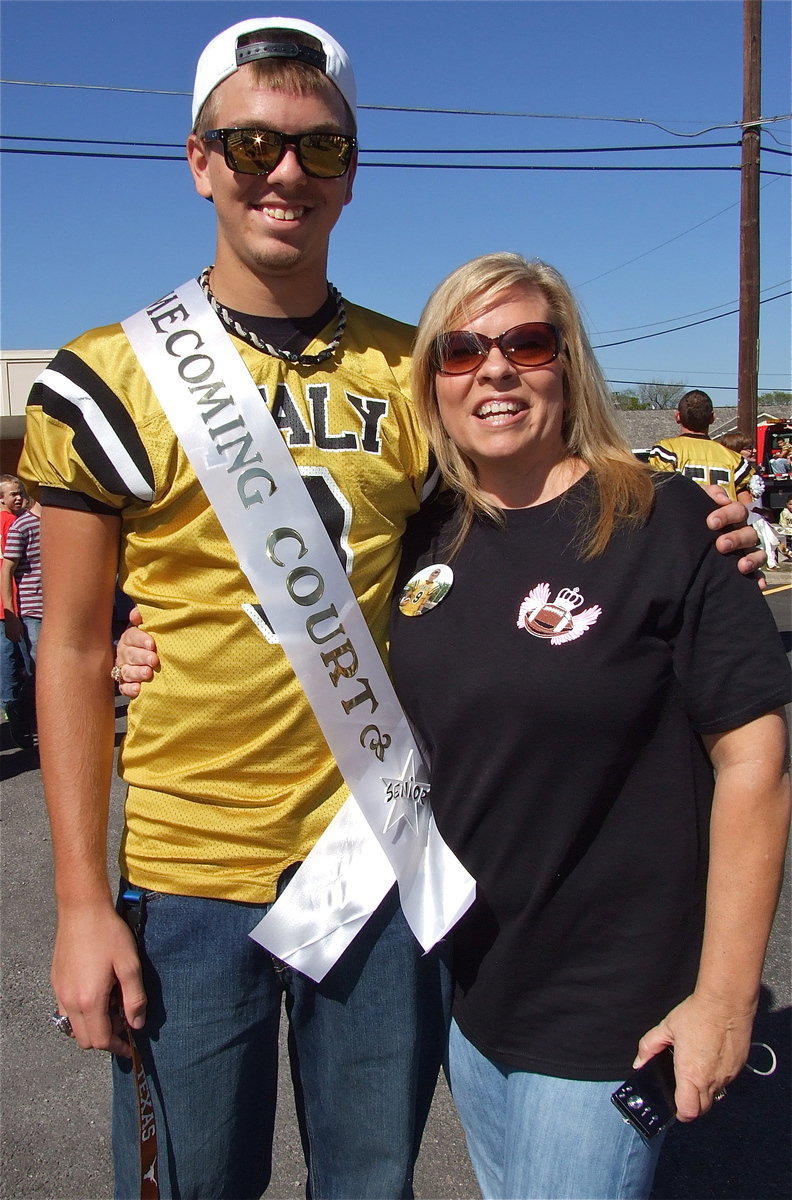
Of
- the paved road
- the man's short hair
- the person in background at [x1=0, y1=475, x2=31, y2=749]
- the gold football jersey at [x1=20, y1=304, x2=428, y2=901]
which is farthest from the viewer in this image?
the man's short hair

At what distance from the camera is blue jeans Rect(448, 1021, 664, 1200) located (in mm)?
1548

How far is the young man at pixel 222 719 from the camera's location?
1.58 meters

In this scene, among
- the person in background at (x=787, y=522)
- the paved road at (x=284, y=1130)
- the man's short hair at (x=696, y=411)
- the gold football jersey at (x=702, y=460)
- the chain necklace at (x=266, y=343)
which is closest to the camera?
the chain necklace at (x=266, y=343)

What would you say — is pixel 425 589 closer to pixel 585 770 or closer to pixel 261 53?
pixel 585 770

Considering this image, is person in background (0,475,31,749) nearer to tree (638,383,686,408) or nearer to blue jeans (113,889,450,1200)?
blue jeans (113,889,450,1200)

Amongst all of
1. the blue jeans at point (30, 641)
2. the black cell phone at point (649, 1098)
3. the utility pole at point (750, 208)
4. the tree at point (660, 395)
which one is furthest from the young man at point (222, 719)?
the tree at point (660, 395)

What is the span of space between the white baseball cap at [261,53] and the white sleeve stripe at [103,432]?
0.57 meters

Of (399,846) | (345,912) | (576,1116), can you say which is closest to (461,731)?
(399,846)

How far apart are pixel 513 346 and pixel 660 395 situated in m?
62.4

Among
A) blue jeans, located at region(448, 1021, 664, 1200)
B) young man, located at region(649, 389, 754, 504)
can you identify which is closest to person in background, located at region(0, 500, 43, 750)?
young man, located at region(649, 389, 754, 504)

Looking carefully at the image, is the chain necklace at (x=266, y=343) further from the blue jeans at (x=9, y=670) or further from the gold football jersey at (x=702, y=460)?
the gold football jersey at (x=702, y=460)

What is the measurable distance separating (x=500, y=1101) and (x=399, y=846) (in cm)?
49

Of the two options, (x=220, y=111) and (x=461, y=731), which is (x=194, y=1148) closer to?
(x=461, y=731)

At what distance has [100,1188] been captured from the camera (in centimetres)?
250
